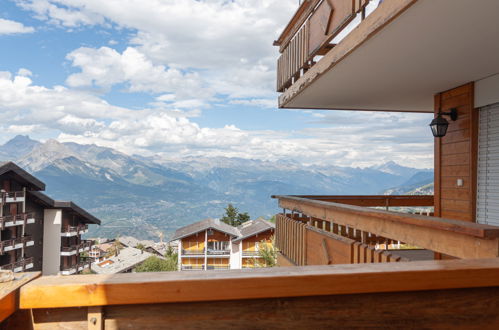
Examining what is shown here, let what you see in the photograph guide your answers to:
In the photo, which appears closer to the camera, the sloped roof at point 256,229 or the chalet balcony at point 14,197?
the chalet balcony at point 14,197

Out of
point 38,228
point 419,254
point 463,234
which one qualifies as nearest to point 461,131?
point 419,254

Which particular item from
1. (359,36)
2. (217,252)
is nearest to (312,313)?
(359,36)

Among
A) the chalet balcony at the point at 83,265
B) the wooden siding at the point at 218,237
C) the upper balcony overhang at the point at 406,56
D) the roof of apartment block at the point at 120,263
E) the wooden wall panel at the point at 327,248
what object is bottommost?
the roof of apartment block at the point at 120,263

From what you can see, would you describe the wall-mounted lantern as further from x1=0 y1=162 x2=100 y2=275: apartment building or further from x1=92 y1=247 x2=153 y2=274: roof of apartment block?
x1=92 y1=247 x2=153 y2=274: roof of apartment block

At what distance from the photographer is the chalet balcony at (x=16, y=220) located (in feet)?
66.9

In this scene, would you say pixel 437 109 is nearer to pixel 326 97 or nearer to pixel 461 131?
pixel 461 131

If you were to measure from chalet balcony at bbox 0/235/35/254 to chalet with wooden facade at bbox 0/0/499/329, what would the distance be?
18.8 meters

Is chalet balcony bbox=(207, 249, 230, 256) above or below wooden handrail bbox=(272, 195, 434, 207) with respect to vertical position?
below

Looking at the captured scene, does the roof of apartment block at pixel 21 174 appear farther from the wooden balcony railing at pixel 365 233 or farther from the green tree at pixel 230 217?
the green tree at pixel 230 217

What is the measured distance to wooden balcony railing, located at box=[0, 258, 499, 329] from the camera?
1.03 m

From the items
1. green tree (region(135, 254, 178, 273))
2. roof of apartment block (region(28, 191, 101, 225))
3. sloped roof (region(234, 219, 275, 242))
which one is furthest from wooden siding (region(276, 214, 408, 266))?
green tree (region(135, 254, 178, 273))

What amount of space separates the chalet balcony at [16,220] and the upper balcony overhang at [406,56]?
63.4 feet

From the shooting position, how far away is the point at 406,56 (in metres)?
3.89

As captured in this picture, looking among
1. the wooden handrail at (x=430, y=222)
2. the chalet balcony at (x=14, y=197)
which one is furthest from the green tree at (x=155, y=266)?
the wooden handrail at (x=430, y=222)
